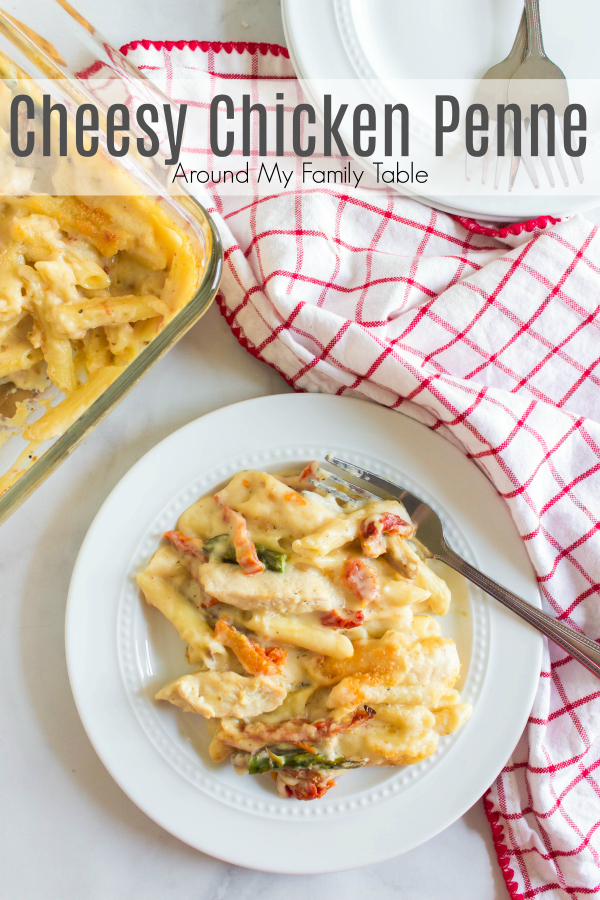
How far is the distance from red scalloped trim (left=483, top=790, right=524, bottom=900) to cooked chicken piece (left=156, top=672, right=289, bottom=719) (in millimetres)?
621

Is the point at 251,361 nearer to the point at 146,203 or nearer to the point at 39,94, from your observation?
the point at 146,203

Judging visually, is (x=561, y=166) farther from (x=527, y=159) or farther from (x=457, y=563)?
(x=457, y=563)

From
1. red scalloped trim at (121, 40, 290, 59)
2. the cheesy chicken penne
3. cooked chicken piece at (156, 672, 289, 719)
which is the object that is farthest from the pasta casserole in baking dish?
red scalloped trim at (121, 40, 290, 59)

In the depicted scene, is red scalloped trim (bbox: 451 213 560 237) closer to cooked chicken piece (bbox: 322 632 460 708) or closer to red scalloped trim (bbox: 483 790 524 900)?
cooked chicken piece (bbox: 322 632 460 708)

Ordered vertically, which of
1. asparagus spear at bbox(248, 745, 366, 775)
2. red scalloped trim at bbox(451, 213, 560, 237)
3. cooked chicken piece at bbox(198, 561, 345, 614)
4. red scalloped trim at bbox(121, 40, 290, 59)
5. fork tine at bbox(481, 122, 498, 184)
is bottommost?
asparagus spear at bbox(248, 745, 366, 775)

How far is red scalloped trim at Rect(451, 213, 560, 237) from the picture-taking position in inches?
62.2

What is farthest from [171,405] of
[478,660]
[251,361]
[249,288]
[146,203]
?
[478,660]

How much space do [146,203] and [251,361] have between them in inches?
18.7

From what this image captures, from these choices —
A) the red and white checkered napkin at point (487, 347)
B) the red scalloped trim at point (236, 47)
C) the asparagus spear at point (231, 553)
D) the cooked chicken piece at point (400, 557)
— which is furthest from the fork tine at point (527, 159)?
the asparagus spear at point (231, 553)

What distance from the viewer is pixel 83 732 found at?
1.59 metres

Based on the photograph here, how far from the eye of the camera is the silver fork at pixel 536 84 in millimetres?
1523

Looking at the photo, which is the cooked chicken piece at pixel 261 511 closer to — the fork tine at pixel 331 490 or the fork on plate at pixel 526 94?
the fork tine at pixel 331 490

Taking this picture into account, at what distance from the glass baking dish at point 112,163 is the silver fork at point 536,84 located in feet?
2.50

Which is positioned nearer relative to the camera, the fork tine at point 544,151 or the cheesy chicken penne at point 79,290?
the cheesy chicken penne at point 79,290
